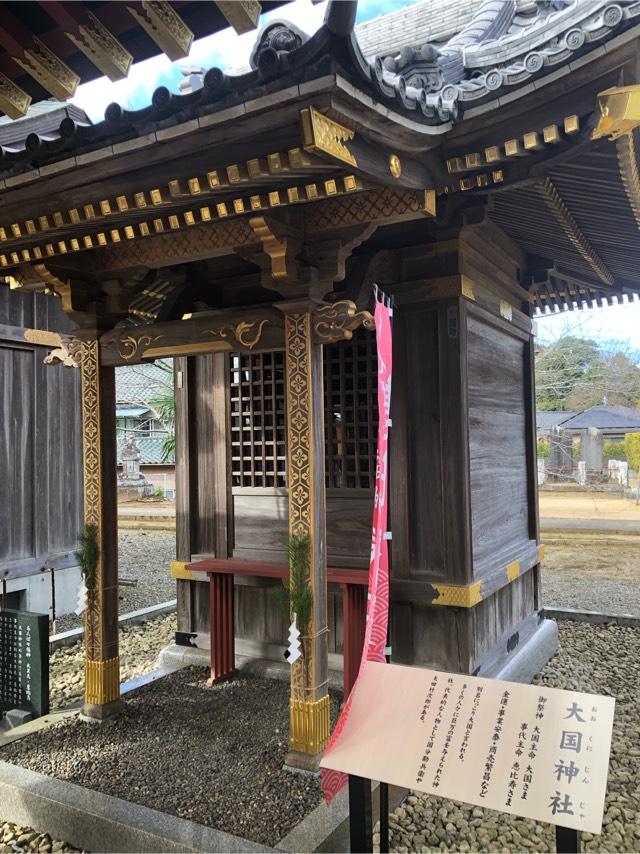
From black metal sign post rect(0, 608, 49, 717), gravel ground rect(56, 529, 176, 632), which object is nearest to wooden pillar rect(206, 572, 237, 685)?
black metal sign post rect(0, 608, 49, 717)

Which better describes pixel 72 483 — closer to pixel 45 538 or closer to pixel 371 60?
pixel 45 538

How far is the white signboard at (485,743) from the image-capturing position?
2197 mm

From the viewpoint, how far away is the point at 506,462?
20.2ft

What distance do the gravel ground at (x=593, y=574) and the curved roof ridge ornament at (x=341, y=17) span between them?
8.78m

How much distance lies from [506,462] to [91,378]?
3.78 metres

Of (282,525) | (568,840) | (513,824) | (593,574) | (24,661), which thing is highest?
(282,525)

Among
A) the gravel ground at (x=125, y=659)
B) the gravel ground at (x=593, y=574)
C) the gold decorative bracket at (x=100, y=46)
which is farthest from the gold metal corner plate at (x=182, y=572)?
the gravel ground at (x=593, y=574)

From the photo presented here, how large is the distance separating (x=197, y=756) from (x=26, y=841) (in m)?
1.06

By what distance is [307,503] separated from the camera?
408cm

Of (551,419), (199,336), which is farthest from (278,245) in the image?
(551,419)

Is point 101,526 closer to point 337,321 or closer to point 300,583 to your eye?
point 300,583

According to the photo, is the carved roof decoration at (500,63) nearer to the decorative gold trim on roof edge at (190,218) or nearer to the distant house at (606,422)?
the decorative gold trim on roof edge at (190,218)

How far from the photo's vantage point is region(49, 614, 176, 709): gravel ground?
6.01 metres

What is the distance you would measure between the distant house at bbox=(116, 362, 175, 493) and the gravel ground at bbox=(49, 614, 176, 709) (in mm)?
16621
